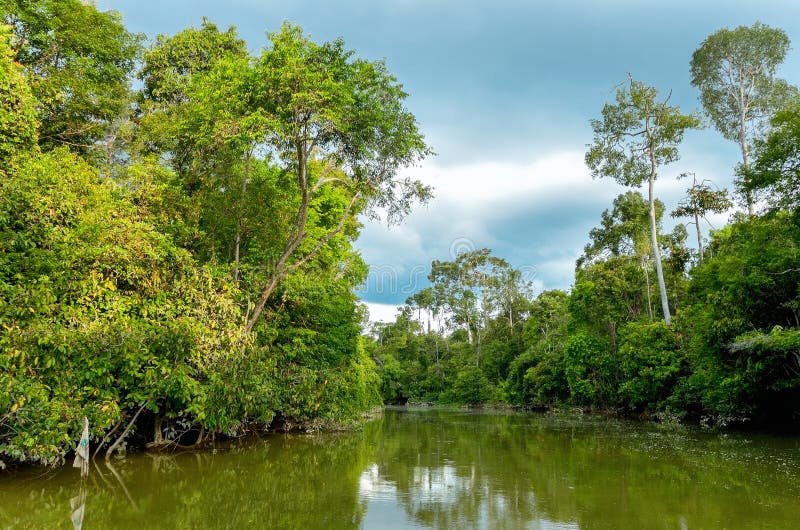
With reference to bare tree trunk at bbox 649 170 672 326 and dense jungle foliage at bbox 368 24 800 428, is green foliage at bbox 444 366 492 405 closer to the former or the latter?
dense jungle foliage at bbox 368 24 800 428

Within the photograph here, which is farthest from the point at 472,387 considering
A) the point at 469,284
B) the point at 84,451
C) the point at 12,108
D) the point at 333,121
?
the point at 12,108

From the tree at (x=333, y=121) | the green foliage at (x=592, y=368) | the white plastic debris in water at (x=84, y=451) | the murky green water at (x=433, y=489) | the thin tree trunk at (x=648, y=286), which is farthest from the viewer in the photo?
the thin tree trunk at (x=648, y=286)

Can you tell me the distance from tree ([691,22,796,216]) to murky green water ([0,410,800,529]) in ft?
58.1

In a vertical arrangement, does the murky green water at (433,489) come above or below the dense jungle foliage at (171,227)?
below

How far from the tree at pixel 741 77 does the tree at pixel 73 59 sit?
25.8 m

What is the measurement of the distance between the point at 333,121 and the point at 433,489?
9021mm

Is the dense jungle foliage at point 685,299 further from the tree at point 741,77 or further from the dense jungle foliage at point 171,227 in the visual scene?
the dense jungle foliage at point 171,227

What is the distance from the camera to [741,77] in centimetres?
2369

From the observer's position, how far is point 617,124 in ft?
81.7

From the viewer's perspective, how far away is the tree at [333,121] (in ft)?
40.3

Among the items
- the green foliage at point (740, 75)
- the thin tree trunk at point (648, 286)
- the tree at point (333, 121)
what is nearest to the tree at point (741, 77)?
the green foliage at point (740, 75)

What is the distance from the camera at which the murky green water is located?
561cm

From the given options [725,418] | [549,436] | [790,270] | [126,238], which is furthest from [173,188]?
[725,418]

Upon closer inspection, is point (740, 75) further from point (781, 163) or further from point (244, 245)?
point (244, 245)
